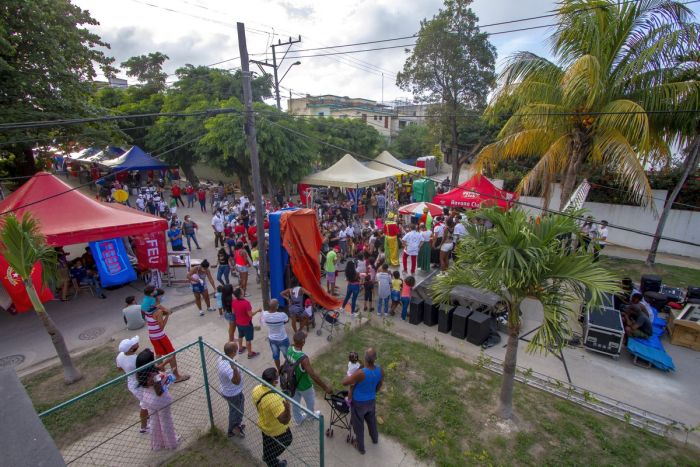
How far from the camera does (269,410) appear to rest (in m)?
4.09

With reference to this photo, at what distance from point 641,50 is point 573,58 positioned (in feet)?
4.45

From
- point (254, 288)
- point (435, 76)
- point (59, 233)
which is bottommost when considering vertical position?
point (254, 288)

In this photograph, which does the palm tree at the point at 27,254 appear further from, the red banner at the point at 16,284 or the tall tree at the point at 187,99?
the tall tree at the point at 187,99

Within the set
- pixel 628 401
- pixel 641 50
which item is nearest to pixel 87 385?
pixel 628 401

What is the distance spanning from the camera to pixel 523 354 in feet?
24.6

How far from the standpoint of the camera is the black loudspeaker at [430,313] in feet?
28.3

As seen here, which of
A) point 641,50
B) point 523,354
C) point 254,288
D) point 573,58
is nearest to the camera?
point 523,354

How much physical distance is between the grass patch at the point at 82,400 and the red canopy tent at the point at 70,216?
3.28 m

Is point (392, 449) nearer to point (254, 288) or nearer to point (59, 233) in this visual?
point (254, 288)

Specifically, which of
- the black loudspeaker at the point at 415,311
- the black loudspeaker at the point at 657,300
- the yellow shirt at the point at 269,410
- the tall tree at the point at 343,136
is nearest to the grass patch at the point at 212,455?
the yellow shirt at the point at 269,410

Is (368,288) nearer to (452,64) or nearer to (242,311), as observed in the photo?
(242,311)

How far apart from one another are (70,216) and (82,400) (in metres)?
5.72

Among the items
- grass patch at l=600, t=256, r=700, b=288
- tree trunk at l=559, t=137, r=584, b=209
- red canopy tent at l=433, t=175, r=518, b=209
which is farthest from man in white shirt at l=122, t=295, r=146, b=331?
grass patch at l=600, t=256, r=700, b=288

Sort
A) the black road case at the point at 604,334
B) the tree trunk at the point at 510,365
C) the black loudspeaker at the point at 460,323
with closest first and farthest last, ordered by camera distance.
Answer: the tree trunk at the point at 510,365, the black road case at the point at 604,334, the black loudspeaker at the point at 460,323
